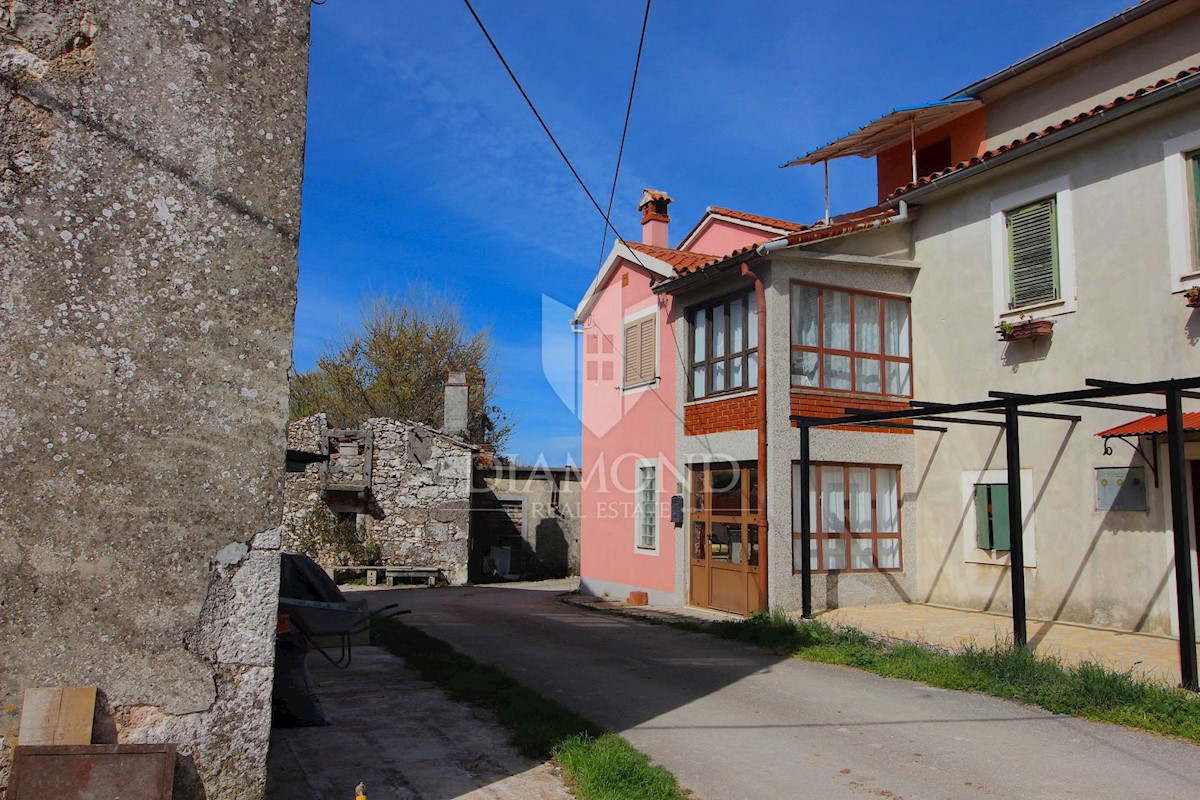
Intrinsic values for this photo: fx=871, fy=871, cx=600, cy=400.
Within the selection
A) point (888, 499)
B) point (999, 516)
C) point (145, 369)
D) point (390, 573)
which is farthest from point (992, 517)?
point (390, 573)

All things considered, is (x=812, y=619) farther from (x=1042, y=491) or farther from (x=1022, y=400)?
(x=1022, y=400)

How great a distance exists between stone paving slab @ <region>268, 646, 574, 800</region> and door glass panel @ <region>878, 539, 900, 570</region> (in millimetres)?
7947

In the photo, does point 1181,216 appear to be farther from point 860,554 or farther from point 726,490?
point 726,490

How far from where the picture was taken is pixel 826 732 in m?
6.55

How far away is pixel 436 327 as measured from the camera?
109 ft

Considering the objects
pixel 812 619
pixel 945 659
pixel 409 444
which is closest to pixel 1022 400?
pixel 945 659

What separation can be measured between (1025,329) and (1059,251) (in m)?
1.10

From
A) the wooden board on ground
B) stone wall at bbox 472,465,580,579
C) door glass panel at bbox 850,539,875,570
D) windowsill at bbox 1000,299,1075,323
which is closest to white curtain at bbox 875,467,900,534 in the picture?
door glass panel at bbox 850,539,875,570

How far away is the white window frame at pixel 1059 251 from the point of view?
11289mm

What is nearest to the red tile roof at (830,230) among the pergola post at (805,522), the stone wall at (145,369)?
the pergola post at (805,522)

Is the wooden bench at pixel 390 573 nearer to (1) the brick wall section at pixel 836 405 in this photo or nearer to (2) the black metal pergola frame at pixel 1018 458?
(2) the black metal pergola frame at pixel 1018 458

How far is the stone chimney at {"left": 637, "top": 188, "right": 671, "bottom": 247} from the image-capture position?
763 inches

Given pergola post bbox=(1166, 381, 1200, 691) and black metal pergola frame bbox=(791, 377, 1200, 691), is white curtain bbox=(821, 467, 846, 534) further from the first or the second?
pergola post bbox=(1166, 381, 1200, 691)

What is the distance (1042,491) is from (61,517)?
11347 mm
